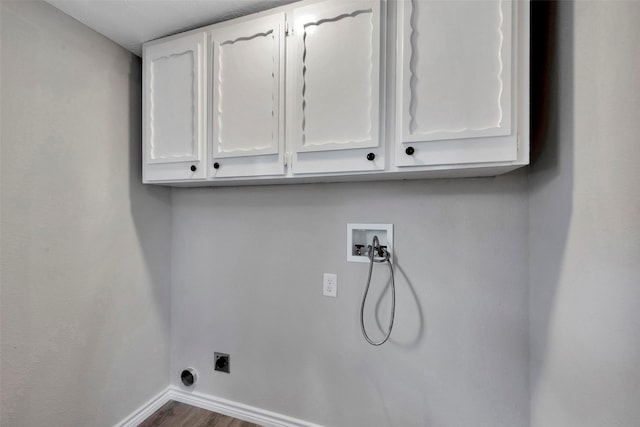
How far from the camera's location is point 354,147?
1.10 metres

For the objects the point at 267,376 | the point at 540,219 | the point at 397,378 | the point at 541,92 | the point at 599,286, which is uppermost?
the point at 541,92

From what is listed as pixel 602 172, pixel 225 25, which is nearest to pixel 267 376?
pixel 602 172

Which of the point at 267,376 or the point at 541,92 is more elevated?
the point at 541,92

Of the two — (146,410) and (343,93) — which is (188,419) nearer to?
(146,410)

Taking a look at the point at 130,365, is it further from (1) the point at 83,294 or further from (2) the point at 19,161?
(2) the point at 19,161

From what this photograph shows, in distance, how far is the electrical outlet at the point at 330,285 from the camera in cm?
144

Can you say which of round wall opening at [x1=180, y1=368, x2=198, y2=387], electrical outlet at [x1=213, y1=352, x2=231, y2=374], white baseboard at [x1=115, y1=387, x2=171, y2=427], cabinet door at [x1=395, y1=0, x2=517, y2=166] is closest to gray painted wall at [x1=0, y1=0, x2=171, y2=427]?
white baseboard at [x1=115, y1=387, x2=171, y2=427]

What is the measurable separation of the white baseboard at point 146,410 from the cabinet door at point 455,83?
Answer: 2.00 m

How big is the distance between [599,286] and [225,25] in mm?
1773

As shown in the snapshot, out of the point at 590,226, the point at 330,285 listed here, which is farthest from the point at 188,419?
the point at 590,226

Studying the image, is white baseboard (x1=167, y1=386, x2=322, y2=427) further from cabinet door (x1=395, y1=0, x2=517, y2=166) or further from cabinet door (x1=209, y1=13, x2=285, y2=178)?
cabinet door (x1=395, y1=0, x2=517, y2=166)

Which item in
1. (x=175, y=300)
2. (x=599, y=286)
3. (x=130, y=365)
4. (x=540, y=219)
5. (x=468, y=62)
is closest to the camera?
(x=599, y=286)

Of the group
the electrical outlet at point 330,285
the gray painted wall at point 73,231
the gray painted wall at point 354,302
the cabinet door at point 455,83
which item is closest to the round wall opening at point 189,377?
the gray painted wall at point 354,302

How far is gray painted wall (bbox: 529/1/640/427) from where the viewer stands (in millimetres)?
655
